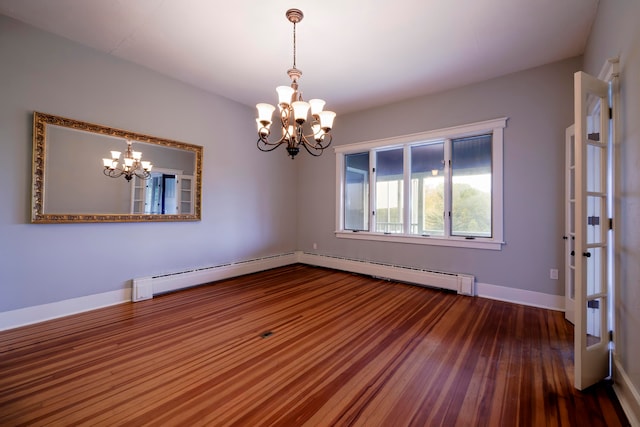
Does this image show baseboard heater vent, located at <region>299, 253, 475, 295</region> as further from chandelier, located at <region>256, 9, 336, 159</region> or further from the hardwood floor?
chandelier, located at <region>256, 9, 336, 159</region>

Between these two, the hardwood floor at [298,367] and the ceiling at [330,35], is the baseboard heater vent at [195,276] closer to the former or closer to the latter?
the hardwood floor at [298,367]

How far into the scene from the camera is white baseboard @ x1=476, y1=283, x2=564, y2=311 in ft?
10.5

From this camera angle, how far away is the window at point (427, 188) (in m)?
3.78

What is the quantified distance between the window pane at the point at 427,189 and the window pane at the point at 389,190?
0.25 meters

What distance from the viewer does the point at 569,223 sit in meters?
2.97

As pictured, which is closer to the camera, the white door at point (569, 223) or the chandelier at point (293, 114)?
the chandelier at point (293, 114)

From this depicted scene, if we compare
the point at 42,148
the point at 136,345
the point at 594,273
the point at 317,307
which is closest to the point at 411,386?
the point at 317,307

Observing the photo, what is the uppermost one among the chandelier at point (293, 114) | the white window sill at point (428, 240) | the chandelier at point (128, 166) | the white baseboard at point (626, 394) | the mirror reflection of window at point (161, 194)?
the chandelier at point (293, 114)

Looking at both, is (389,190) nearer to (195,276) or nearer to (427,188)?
(427,188)

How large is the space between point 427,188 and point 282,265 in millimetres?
3225

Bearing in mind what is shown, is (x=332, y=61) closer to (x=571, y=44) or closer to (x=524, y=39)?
(x=524, y=39)

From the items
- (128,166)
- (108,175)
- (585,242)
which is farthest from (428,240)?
(108,175)

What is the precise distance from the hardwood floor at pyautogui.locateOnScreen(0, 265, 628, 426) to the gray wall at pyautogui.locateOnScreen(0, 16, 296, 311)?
518 mm

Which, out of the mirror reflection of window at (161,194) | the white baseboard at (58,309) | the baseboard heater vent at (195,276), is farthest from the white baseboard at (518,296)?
the white baseboard at (58,309)
